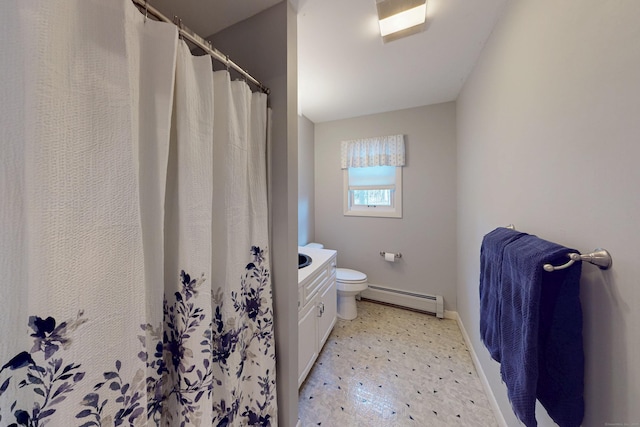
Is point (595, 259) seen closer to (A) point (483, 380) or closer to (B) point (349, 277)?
(A) point (483, 380)

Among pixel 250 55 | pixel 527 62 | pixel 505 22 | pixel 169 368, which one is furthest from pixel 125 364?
pixel 505 22

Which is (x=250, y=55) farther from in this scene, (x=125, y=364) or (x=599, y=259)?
(x=599, y=259)

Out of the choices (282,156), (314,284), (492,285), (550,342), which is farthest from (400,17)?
(314,284)

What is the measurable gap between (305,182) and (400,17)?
1.78m

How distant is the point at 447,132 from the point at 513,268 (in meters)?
1.99

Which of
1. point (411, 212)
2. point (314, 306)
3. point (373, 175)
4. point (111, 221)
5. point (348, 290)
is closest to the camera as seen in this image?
point (111, 221)

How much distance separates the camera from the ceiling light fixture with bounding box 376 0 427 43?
3.73 ft

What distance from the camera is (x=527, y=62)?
3.03 ft

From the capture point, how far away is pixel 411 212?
249 cm

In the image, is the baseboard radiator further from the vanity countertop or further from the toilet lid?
the vanity countertop

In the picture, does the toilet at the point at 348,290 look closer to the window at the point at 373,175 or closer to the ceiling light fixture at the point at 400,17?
the window at the point at 373,175

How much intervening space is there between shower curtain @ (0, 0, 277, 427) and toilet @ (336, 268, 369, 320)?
1.49m

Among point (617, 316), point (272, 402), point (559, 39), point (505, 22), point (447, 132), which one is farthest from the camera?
point (447, 132)

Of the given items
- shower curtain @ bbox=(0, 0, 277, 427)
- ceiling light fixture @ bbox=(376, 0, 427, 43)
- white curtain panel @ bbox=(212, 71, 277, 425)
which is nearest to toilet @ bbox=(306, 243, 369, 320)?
white curtain panel @ bbox=(212, 71, 277, 425)
